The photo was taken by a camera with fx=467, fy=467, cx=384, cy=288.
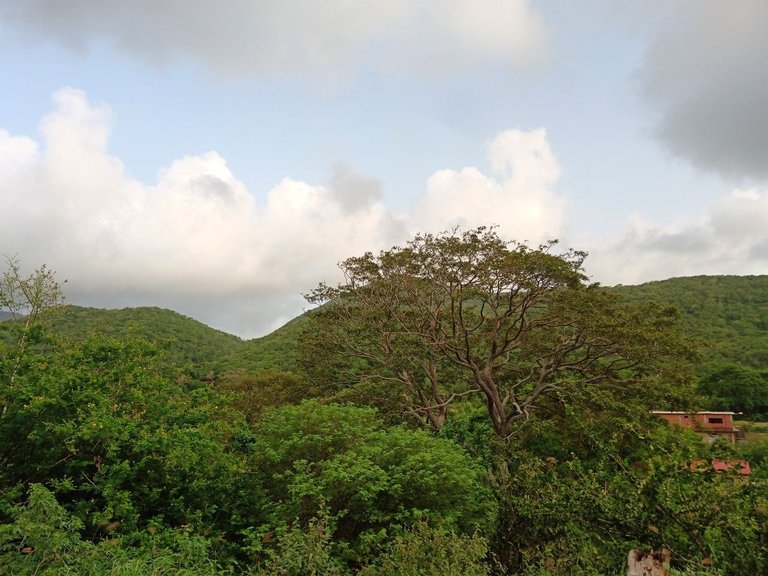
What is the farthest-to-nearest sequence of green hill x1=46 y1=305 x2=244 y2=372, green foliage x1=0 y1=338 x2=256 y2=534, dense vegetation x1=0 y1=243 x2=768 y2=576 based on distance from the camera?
1. green hill x1=46 y1=305 x2=244 y2=372
2. green foliage x1=0 y1=338 x2=256 y2=534
3. dense vegetation x1=0 y1=243 x2=768 y2=576

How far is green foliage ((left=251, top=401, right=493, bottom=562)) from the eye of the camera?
9570mm

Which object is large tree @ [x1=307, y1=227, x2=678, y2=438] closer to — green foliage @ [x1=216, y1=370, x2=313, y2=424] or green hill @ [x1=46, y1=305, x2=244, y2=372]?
green foliage @ [x1=216, y1=370, x2=313, y2=424]

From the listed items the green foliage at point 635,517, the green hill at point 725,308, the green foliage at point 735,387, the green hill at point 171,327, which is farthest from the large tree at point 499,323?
the green hill at point 171,327

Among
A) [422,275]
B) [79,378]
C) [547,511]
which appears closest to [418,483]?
[547,511]

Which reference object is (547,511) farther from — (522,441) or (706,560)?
(522,441)

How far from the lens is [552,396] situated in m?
18.8

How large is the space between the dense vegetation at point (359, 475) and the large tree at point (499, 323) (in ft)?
0.50

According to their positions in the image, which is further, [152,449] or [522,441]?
[522,441]

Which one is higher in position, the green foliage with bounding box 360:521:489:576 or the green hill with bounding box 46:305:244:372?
the green hill with bounding box 46:305:244:372

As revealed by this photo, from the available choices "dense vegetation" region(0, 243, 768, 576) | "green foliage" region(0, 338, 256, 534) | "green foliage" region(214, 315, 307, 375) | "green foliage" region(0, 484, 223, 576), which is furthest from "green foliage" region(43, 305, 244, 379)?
"green foliage" region(0, 484, 223, 576)

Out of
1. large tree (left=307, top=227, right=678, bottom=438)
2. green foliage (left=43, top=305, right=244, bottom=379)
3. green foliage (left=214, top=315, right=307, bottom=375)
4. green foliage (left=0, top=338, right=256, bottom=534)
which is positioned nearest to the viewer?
green foliage (left=0, top=338, right=256, bottom=534)

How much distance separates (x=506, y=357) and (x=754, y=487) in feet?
51.4

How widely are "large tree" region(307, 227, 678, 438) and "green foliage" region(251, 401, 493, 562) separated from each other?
6364 millimetres

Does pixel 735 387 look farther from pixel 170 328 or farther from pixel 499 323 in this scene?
pixel 170 328
